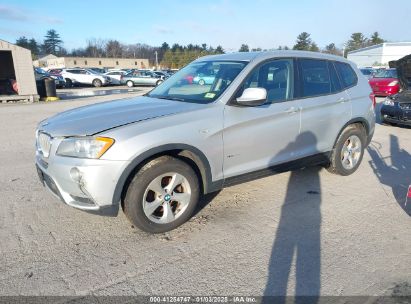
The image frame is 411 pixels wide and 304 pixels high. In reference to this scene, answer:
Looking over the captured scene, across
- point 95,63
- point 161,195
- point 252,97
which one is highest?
point 95,63

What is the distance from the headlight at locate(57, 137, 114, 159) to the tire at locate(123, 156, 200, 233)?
1.36 ft

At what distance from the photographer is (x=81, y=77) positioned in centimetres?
2989

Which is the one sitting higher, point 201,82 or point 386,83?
point 201,82

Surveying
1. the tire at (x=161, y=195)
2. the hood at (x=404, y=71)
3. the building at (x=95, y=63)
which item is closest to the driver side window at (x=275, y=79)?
the tire at (x=161, y=195)

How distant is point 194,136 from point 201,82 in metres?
1.06

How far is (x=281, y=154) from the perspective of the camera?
4.17m

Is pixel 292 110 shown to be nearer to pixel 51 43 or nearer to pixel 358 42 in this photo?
pixel 358 42

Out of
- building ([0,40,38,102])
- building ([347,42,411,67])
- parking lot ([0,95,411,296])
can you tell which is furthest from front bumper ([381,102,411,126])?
building ([347,42,411,67])

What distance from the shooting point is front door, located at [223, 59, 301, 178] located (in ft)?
12.0

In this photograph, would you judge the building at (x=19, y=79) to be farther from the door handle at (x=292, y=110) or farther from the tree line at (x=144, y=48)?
the tree line at (x=144, y=48)

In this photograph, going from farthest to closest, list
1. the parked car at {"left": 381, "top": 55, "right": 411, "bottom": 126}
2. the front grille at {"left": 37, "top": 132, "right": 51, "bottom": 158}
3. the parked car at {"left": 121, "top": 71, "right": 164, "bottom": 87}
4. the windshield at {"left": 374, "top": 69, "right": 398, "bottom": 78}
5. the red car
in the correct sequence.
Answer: the parked car at {"left": 121, "top": 71, "right": 164, "bottom": 87} < the windshield at {"left": 374, "top": 69, "right": 398, "bottom": 78} < the red car < the parked car at {"left": 381, "top": 55, "right": 411, "bottom": 126} < the front grille at {"left": 37, "top": 132, "right": 51, "bottom": 158}

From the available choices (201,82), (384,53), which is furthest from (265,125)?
(384,53)

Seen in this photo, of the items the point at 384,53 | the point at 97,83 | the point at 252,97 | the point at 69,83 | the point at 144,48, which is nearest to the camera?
the point at 252,97

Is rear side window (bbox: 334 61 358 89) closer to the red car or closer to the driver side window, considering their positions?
the driver side window
